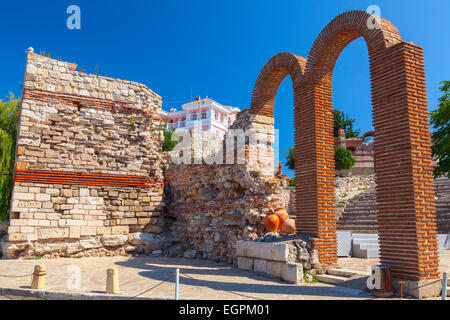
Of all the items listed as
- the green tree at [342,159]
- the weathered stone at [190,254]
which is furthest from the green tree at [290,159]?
the weathered stone at [190,254]

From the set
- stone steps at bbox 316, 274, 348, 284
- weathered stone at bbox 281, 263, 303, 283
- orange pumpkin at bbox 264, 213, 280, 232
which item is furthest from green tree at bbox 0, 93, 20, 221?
stone steps at bbox 316, 274, 348, 284

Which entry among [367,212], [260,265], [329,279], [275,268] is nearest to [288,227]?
[260,265]

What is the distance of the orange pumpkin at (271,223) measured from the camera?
8.58 metres

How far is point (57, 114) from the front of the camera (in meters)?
11.7

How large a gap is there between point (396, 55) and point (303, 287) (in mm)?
4469

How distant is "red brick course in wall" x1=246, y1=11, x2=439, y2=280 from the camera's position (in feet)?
18.3

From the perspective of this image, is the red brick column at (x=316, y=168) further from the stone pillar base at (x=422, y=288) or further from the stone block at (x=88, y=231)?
the stone block at (x=88, y=231)

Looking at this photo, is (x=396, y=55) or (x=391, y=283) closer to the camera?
(x=391, y=283)

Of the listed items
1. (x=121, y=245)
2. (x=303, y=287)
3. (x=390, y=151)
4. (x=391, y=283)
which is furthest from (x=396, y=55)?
(x=121, y=245)

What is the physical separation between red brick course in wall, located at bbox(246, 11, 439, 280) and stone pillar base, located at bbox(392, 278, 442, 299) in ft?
0.27

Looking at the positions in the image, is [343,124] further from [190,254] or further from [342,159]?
[190,254]

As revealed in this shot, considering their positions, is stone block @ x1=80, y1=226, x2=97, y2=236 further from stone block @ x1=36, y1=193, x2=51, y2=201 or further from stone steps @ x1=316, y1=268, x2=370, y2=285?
stone steps @ x1=316, y1=268, x2=370, y2=285
